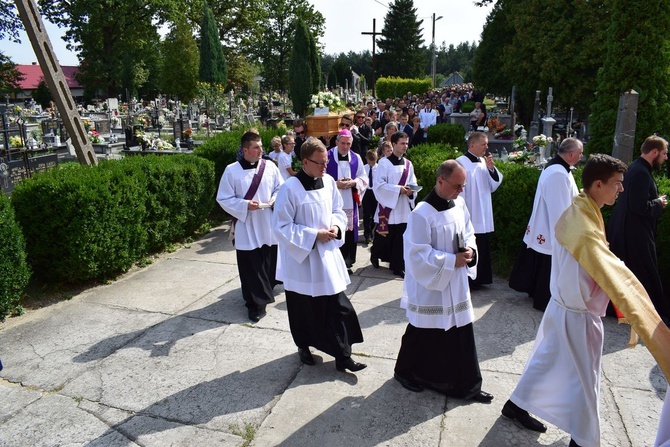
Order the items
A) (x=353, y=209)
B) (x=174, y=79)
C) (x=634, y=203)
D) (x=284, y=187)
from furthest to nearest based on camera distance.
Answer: (x=174, y=79) < (x=353, y=209) < (x=634, y=203) < (x=284, y=187)

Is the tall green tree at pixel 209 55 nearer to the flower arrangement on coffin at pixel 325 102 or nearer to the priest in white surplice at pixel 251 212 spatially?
the flower arrangement on coffin at pixel 325 102

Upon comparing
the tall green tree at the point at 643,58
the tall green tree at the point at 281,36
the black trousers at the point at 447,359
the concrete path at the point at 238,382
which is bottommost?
the concrete path at the point at 238,382

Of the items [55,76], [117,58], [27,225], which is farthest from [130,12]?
[27,225]

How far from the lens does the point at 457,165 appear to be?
154 inches

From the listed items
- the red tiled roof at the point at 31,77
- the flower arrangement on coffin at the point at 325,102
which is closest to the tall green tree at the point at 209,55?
the flower arrangement on coffin at the point at 325,102

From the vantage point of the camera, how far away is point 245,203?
5910 mm

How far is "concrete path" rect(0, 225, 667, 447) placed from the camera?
3.82 metres

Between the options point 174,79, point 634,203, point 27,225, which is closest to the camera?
point 634,203

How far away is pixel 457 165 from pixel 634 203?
8.52 feet

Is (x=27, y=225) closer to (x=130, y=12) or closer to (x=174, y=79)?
(x=174, y=79)

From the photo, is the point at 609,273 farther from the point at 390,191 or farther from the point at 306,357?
the point at 390,191

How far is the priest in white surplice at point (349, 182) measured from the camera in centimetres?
756

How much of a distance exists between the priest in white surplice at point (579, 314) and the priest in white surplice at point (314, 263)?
1674 mm


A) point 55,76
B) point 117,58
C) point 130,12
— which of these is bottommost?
point 55,76
